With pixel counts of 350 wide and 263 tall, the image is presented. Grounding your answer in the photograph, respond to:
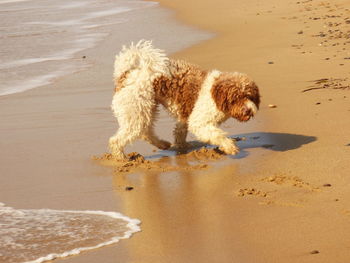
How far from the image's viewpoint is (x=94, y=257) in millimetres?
4691

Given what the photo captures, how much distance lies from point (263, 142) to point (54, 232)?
301 cm

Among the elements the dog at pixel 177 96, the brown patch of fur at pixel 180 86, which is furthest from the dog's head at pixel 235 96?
the brown patch of fur at pixel 180 86

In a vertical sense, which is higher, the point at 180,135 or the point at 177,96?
the point at 177,96

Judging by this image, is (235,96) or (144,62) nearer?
(235,96)

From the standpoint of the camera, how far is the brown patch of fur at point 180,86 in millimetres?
7039

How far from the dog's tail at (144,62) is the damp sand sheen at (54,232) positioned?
1.87 meters

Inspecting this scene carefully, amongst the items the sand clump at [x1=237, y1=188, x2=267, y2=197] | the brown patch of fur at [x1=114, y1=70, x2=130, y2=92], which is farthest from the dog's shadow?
the sand clump at [x1=237, y1=188, x2=267, y2=197]

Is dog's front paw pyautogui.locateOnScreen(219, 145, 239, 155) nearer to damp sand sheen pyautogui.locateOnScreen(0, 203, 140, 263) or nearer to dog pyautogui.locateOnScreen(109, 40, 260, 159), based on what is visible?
dog pyautogui.locateOnScreen(109, 40, 260, 159)

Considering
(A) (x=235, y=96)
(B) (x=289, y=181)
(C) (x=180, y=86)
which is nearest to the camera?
(B) (x=289, y=181)

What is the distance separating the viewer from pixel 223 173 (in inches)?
259

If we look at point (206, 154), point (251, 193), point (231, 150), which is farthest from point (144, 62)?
point (251, 193)

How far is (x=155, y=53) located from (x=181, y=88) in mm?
429

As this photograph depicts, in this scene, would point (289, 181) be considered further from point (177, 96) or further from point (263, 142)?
point (177, 96)

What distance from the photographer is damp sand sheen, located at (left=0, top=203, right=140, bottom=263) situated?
4809 mm
